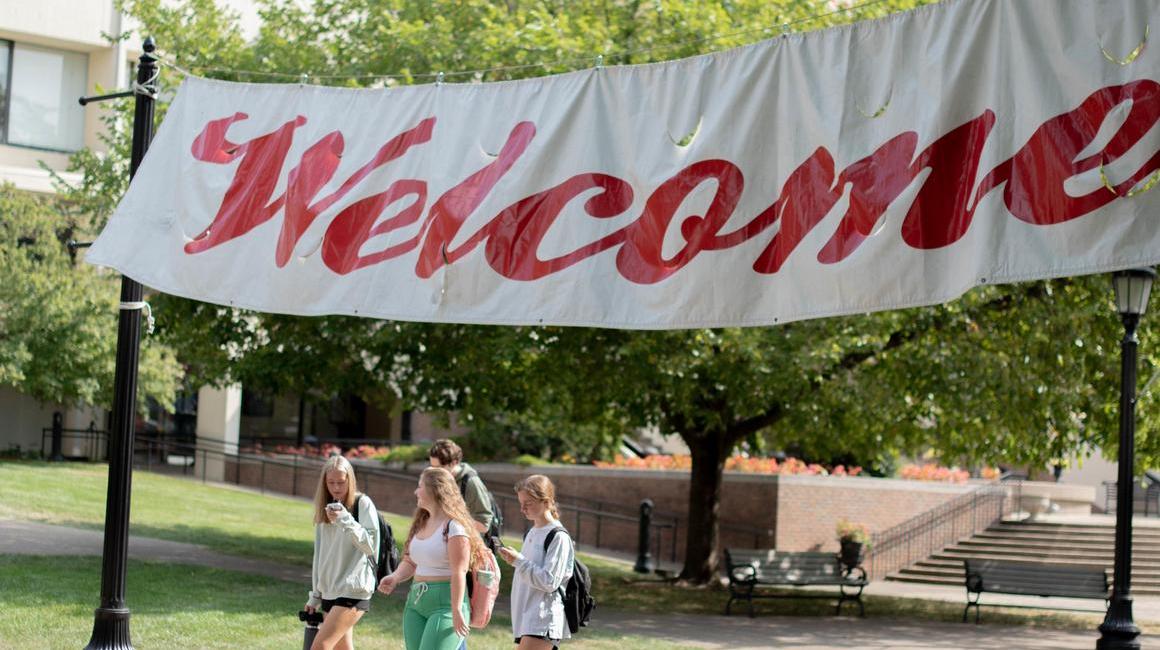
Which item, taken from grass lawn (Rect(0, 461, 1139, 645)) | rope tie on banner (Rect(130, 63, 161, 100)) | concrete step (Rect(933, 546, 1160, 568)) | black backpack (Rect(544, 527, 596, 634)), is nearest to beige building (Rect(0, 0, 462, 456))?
grass lawn (Rect(0, 461, 1139, 645))

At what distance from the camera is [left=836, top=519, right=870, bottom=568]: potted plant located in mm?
23875

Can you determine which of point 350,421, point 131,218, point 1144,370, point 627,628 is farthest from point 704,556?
point 350,421

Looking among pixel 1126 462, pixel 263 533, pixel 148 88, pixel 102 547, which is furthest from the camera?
pixel 263 533

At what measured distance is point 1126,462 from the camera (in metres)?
13.1

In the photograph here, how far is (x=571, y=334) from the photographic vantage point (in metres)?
15.8

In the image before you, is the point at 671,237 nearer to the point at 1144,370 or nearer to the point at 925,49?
the point at 925,49

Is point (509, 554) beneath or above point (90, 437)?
above

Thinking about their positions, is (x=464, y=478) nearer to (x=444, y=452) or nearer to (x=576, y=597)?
(x=444, y=452)

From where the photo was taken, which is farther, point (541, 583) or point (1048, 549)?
point (1048, 549)

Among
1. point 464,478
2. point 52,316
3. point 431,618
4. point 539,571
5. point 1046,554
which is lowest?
point 1046,554

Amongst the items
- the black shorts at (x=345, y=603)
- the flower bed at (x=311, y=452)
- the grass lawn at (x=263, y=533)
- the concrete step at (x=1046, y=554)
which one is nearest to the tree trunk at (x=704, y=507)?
the grass lawn at (x=263, y=533)

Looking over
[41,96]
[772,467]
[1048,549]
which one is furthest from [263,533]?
[41,96]

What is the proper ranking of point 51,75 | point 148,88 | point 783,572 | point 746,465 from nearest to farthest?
1. point 148,88
2. point 783,572
3. point 746,465
4. point 51,75

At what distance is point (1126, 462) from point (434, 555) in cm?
794
